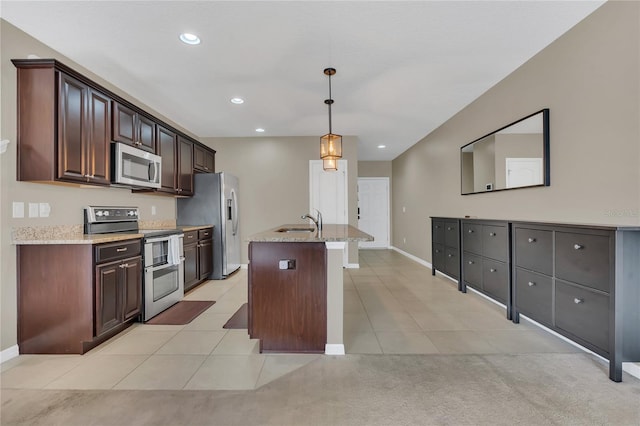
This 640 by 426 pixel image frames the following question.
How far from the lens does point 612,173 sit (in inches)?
86.4

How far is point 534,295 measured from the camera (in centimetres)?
262

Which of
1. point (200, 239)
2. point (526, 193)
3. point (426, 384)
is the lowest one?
point (426, 384)

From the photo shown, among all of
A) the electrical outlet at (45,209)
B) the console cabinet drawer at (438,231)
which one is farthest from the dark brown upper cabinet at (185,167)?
the console cabinet drawer at (438,231)

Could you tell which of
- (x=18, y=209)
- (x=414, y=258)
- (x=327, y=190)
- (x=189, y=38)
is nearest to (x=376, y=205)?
(x=414, y=258)

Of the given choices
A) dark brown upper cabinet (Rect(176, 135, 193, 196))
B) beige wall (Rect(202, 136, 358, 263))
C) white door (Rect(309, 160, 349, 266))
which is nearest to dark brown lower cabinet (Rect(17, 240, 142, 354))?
dark brown upper cabinet (Rect(176, 135, 193, 196))

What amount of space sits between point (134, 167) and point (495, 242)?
395 cm

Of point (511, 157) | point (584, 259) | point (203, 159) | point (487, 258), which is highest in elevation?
point (203, 159)

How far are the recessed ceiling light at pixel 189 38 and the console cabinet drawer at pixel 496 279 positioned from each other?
3561 millimetres

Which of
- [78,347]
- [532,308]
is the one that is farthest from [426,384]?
[78,347]

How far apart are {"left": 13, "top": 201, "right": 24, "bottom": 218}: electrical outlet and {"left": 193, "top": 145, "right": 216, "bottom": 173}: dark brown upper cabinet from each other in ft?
8.58

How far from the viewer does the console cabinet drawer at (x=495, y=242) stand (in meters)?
3.04

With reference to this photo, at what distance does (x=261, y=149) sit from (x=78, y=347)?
418cm

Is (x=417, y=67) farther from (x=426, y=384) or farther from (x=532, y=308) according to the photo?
(x=426, y=384)

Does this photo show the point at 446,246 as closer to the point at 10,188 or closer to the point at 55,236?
the point at 55,236
